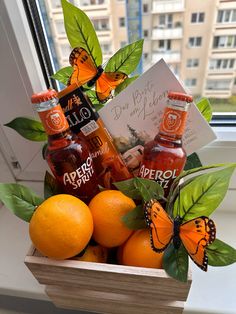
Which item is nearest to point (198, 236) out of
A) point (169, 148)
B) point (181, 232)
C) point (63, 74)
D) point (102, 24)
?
point (181, 232)

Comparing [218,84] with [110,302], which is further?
[218,84]

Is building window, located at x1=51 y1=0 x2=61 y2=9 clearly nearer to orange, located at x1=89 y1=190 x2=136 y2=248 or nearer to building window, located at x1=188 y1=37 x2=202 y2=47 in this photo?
building window, located at x1=188 y1=37 x2=202 y2=47

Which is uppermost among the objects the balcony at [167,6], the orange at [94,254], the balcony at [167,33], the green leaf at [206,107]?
the balcony at [167,6]

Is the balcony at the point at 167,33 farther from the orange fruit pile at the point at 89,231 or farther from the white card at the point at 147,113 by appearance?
the orange fruit pile at the point at 89,231

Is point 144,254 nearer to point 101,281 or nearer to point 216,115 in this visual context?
point 101,281

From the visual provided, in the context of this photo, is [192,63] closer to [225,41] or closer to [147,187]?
[225,41]

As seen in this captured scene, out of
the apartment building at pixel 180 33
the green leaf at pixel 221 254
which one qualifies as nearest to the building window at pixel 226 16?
the apartment building at pixel 180 33
